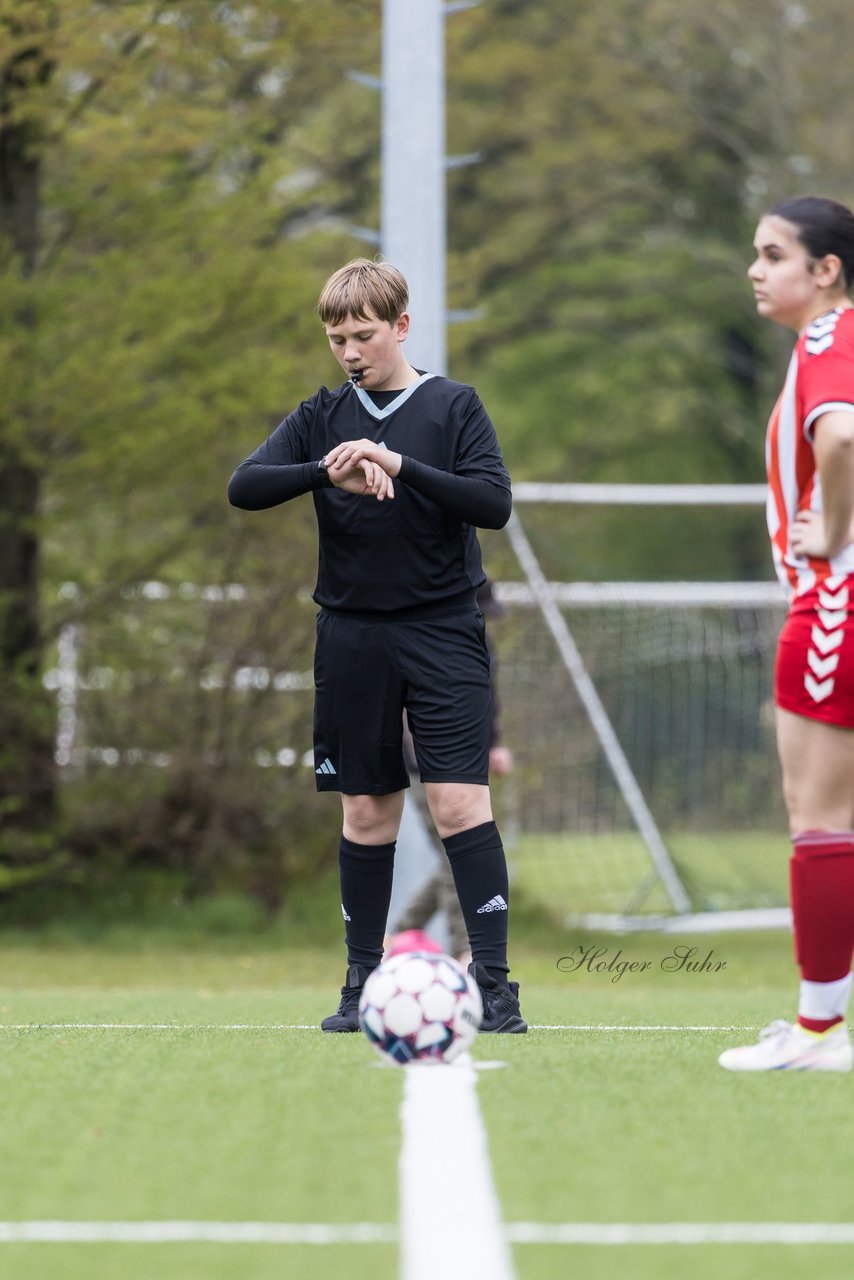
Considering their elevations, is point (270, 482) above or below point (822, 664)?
above

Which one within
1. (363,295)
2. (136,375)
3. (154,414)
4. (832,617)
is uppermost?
(136,375)

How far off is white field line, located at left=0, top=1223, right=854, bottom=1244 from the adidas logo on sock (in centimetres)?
238

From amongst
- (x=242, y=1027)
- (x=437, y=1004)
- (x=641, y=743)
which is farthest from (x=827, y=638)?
(x=641, y=743)

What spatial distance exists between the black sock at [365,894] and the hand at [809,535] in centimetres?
169

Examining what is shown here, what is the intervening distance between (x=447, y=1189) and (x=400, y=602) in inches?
90.7

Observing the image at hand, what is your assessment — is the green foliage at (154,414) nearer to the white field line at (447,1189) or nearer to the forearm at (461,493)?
the forearm at (461,493)

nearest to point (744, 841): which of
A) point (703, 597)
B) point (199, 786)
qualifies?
point (703, 597)

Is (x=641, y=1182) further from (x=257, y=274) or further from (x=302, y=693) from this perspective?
(x=257, y=274)

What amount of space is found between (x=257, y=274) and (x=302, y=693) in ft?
9.62

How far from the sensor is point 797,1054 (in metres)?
4.30

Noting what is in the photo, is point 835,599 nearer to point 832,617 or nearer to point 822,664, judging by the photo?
point 832,617

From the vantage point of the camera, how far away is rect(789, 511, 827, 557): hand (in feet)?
13.9

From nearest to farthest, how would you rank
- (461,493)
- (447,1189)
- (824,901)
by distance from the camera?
(447,1189)
(824,901)
(461,493)

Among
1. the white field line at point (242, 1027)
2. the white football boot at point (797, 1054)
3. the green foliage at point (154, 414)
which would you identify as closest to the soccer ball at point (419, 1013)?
the white football boot at point (797, 1054)
